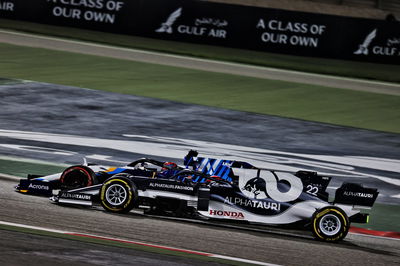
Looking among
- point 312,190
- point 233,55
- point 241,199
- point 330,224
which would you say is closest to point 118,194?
point 241,199

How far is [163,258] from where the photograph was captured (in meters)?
10.5

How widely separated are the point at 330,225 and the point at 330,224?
15mm

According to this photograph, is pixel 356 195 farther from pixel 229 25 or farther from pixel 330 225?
pixel 229 25

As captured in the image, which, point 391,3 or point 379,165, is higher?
point 391,3

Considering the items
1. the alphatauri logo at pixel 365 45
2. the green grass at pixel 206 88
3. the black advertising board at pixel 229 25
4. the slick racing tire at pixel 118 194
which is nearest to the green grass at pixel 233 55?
the black advertising board at pixel 229 25

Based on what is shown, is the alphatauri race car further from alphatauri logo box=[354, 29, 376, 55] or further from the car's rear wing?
alphatauri logo box=[354, 29, 376, 55]

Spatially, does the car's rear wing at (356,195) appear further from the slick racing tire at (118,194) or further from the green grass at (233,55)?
the green grass at (233,55)

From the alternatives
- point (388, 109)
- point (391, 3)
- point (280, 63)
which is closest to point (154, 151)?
point (388, 109)

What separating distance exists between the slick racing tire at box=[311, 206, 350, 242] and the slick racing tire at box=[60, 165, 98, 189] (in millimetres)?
3587

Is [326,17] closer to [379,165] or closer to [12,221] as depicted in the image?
[379,165]

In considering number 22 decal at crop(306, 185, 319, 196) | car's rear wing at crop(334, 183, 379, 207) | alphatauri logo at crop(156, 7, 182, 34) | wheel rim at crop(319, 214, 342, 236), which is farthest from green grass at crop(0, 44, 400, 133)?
wheel rim at crop(319, 214, 342, 236)

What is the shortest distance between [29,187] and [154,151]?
496 centimetres

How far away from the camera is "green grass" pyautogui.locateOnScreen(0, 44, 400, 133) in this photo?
932 inches

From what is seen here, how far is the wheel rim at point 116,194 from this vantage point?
40.8 feet
